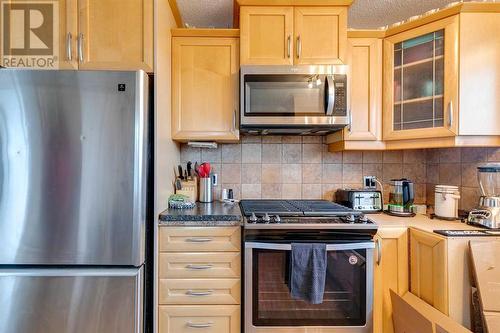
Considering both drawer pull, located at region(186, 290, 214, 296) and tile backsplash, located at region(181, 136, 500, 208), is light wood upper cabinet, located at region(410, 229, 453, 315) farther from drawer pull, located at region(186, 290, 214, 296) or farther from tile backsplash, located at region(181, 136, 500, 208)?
drawer pull, located at region(186, 290, 214, 296)

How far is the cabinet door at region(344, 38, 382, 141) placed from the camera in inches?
69.0

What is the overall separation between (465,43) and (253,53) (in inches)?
49.6

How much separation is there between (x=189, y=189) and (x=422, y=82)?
173 centimetres

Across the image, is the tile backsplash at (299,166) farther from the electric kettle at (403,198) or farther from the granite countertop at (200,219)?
the granite countertop at (200,219)

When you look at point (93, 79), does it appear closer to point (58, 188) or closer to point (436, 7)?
point (58, 188)

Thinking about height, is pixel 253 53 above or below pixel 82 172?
above

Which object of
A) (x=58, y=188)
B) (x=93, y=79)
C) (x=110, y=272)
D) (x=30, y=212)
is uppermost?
(x=93, y=79)

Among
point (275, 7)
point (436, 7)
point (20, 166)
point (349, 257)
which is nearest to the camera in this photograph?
point (20, 166)

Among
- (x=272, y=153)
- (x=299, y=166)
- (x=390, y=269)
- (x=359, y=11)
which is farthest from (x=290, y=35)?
(x=390, y=269)

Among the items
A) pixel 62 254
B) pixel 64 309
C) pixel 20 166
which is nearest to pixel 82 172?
pixel 20 166

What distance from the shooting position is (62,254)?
124 cm

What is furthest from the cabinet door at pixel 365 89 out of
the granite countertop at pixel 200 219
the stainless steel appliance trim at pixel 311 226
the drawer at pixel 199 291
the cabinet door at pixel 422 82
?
the drawer at pixel 199 291

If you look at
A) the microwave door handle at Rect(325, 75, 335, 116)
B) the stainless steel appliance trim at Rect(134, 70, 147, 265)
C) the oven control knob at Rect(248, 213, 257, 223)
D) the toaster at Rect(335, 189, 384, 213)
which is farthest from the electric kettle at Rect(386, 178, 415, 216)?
the stainless steel appliance trim at Rect(134, 70, 147, 265)

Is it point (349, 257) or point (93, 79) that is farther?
point (349, 257)
